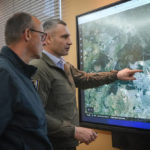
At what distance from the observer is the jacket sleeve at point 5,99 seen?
735 mm

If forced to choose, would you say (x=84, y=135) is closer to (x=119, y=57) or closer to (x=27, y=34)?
(x=27, y=34)

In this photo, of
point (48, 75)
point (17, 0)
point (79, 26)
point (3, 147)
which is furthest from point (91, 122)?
point (17, 0)

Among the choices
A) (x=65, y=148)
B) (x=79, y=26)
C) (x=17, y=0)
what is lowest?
(x=65, y=148)

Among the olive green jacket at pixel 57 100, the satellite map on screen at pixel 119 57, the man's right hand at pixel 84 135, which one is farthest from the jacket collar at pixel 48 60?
the satellite map on screen at pixel 119 57

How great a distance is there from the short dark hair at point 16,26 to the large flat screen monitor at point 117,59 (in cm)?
92

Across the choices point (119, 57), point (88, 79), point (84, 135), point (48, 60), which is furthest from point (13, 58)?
point (119, 57)

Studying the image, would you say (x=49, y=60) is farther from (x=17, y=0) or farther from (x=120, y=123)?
(x=17, y=0)

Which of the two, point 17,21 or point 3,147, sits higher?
point 17,21

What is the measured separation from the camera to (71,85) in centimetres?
139

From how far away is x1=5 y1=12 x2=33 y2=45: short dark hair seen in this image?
96 centimetres

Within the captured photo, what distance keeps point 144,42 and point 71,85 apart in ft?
2.20

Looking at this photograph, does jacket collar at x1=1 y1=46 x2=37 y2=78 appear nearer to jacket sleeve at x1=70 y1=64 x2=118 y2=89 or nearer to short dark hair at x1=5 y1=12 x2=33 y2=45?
short dark hair at x1=5 y1=12 x2=33 y2=45

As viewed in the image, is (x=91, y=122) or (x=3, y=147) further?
(x=91, y=122)

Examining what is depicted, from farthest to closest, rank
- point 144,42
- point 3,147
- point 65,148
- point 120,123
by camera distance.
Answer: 1. point 120,123
2. point 144,42
3. point 65,148
4. point 3,147
